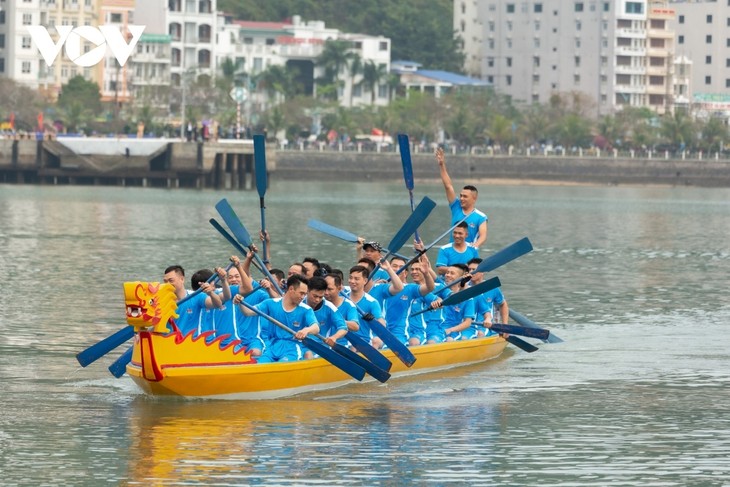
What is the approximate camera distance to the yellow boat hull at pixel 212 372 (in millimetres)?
19953

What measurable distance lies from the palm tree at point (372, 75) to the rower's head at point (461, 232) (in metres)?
132

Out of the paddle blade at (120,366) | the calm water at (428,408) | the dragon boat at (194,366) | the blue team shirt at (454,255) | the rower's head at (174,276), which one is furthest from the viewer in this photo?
the blue team shirt at (454,255)

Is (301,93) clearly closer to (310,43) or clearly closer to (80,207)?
(310,43)

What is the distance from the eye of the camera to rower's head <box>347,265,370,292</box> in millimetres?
22244

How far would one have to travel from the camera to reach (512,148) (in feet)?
451

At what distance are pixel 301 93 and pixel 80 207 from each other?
8003 centimetres

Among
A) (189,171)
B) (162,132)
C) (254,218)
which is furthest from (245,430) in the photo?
(162,132)

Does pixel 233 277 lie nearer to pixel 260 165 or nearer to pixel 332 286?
pixel 332 286

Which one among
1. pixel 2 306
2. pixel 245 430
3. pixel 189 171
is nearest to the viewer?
pixel 245 430

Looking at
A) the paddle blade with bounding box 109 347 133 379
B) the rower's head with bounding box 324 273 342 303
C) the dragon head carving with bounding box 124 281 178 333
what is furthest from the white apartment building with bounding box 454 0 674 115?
the dragon head carving with bounding box 124 281 178 333

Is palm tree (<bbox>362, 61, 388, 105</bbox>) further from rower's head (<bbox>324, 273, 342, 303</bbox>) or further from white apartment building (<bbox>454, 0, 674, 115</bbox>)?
rower's head (<bbox>324, 273, 342, 303</bbox>)

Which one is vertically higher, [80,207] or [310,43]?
[310,43]

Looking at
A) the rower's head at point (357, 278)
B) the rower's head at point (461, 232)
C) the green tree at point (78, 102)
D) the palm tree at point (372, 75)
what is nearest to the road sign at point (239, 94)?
the green tree at point (78, 102)

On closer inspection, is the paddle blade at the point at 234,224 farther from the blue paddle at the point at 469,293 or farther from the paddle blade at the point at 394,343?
the blue paddle at the point at 469,293
